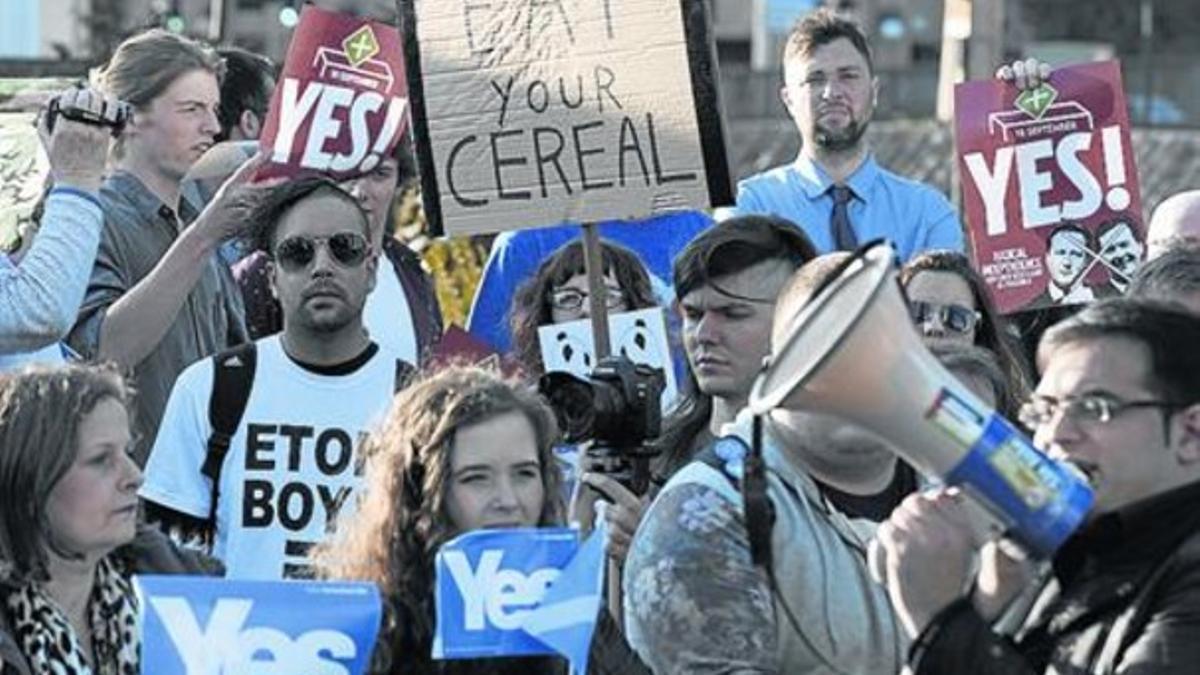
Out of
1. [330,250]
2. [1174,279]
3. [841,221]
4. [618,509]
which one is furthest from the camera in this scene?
[841,221]

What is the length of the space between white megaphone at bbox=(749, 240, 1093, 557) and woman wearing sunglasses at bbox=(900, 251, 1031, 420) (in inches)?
117

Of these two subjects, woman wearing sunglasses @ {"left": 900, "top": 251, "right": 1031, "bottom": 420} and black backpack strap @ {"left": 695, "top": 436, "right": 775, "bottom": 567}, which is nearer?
black backpack strap @ {"left": 695, "top": 436, "right": 775, "bottom": 567}

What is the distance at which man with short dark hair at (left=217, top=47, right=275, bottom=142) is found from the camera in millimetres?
9602

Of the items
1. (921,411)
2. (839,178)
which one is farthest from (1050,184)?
(921,411)

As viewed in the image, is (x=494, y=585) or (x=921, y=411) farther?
(x=494, y=585)

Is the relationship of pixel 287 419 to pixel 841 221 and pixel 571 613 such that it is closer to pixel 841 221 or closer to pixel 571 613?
pixel 571 613

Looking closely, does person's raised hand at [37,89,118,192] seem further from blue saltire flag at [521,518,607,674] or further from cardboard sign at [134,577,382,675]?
blue saltire flag at [521,518,607,674]

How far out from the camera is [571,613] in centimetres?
584

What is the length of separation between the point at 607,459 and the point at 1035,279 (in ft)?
9.77

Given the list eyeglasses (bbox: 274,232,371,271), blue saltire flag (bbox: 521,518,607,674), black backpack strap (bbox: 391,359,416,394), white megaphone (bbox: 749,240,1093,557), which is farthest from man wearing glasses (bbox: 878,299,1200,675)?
eyeglasses (bbox: 274,232,371,271)

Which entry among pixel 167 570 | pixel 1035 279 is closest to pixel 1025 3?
pixel 1035 279

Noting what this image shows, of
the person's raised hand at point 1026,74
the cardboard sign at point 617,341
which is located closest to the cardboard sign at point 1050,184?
the person's raised hand at point 1026,74

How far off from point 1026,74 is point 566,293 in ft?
5.57

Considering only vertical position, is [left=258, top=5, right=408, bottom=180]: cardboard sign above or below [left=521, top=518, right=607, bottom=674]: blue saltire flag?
Result: above
